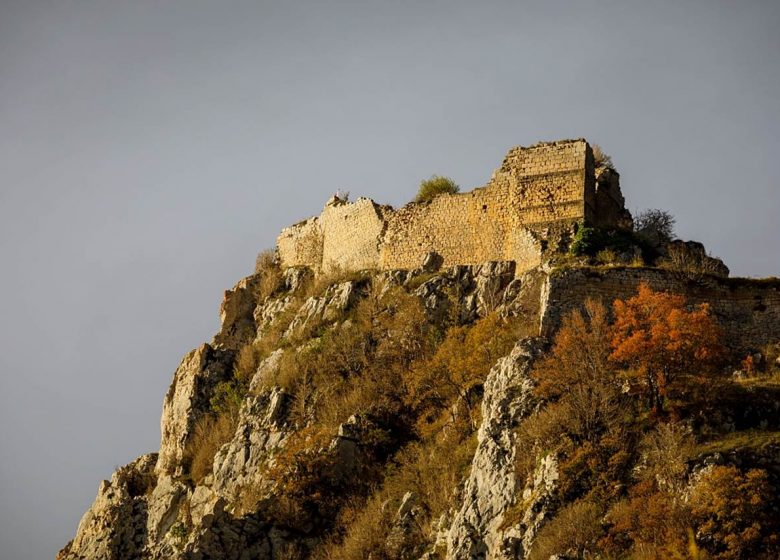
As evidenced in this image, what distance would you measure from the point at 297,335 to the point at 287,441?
700 cm

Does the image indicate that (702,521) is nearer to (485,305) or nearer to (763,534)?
(763,534)

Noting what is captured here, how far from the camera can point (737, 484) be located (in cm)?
3209

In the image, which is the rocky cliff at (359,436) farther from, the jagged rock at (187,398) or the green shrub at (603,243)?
the green shrub at (603,243)

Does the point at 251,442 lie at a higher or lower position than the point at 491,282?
lower

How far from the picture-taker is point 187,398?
50.6m

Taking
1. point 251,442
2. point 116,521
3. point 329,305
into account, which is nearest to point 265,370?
point 329,305

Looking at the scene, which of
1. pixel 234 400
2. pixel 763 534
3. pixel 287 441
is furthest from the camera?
pixel 234 400

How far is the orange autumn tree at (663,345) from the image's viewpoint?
37.1 metres

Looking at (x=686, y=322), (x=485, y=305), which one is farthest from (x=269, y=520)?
(x=686, y=322)

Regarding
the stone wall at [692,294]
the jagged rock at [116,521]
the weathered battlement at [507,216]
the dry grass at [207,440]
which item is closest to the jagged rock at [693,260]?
the stone wall at [692,294]

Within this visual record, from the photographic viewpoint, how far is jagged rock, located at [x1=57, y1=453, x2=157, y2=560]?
45531 mm

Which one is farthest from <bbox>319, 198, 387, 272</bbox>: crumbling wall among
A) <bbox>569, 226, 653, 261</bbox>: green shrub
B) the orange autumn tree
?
the orange autumn tree

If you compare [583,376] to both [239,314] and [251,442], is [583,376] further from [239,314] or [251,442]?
[239,314]

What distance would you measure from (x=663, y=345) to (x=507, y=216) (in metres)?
11.8
